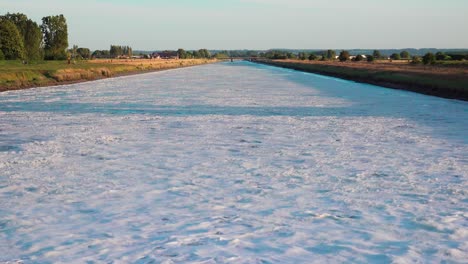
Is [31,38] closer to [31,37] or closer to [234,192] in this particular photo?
[31,37]

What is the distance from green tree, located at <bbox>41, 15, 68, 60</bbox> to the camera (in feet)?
303

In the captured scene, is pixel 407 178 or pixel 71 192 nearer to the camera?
pixel 71 192

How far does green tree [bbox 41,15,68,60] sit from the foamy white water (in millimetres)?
83837

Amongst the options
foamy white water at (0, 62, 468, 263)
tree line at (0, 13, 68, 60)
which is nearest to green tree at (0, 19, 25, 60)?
tree line at (0, 13, 68, 60)

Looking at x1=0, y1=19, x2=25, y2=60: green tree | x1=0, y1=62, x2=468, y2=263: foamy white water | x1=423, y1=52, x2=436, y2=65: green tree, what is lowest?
x1=0, y1=62, x2=468, y2=263: foamy white water

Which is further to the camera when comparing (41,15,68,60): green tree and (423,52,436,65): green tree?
(41,15,68,60): green tree

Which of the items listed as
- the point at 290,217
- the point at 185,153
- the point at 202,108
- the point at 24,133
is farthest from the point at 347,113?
the point at 290,217

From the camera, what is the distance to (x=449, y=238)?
5.12 meters

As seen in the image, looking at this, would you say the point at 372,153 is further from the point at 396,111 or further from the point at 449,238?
the point at 396,111

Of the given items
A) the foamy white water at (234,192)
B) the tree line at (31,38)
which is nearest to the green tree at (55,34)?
the tree line at (31,38)

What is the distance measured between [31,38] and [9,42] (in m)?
13.9

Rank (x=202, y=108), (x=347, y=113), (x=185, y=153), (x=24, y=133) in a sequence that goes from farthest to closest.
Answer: (x=202, y=108) → (x=347, y=113) → (x=24, y=133) → (x=185, y=153)

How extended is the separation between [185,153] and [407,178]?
12.8 feet

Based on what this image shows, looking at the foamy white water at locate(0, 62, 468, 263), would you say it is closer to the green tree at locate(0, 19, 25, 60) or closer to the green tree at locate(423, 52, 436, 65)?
the green tree at locate(423, 52, 436, 65)
